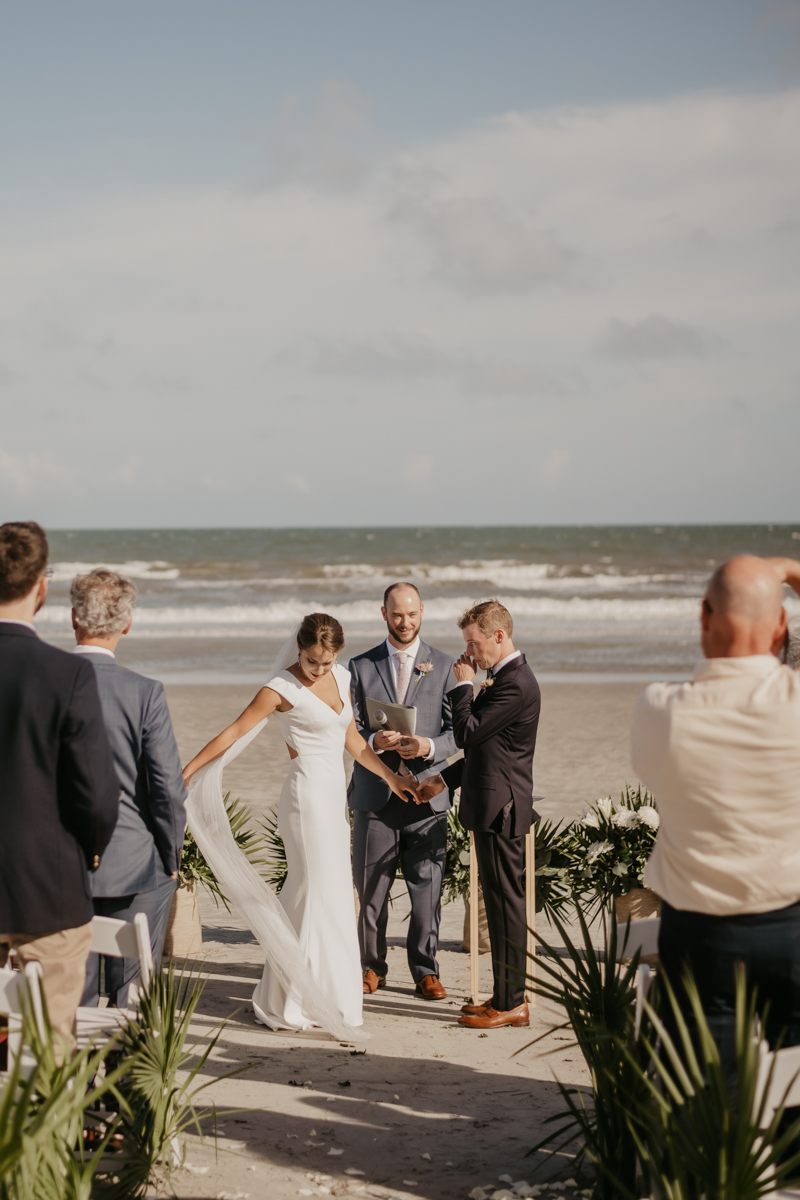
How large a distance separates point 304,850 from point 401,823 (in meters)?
0.82

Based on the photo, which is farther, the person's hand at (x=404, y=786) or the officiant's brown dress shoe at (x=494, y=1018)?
the person's hand at (x=404, y=786)

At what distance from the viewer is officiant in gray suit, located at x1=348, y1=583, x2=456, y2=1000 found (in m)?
5.97

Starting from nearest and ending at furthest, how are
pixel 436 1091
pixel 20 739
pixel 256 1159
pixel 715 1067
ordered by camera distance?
1. pixel 715 1067
2. pixel 20 739
3. pixel 256 1159
4. pixel 436 1091

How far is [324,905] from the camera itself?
5.35 metres

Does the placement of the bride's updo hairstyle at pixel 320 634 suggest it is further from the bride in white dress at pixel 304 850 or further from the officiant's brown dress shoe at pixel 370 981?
the officiant's brown dress shoe at pixel 370 981

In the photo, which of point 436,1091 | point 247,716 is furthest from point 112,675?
point 436,1091

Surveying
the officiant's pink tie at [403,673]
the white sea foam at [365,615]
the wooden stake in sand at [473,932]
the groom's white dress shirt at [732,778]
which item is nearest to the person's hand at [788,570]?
the groom's white dress shirt at [732,778]

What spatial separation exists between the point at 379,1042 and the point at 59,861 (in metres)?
2.65

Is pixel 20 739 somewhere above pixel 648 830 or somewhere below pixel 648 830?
above

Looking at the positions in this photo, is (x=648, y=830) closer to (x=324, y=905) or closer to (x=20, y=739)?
(x=324, y=905)

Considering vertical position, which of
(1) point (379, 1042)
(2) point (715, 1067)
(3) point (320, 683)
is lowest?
(1) point (379, 1042)

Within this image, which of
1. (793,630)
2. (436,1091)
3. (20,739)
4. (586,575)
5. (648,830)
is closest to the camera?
(20,739)

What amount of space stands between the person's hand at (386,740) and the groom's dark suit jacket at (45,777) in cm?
277

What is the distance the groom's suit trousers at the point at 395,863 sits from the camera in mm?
6000
